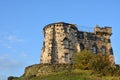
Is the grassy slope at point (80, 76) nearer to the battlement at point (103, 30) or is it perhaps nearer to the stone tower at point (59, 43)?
the stone tower at point (59, 43)

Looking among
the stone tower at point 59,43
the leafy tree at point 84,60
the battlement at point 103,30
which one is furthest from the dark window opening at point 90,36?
the leafy tree at point 84,60

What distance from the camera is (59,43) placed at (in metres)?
62.1

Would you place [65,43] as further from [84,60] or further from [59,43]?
[84,60]

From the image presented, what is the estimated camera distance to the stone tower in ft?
201

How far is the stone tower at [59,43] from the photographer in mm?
61281

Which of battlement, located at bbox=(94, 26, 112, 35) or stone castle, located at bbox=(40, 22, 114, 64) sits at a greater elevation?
battlement, located at bbox=(94, 26, 112, 35)

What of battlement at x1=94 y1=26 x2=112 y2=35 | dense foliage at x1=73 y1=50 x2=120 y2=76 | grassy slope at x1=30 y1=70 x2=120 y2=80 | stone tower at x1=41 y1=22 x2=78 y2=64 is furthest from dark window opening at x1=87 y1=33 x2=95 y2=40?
grassy slope at x1=30 y1=70 x2=120 y2=80

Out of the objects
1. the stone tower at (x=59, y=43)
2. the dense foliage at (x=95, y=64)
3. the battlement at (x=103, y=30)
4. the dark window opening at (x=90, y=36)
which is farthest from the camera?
the battlement at (x=103, y=30)

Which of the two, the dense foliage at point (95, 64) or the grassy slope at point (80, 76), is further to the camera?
the dense foliage at point (95, 64)

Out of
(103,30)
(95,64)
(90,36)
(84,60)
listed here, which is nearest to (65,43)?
(90,36)

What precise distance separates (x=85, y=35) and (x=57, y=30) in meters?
6.73

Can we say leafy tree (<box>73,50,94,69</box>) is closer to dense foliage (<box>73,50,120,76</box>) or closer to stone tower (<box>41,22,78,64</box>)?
dense foliage (<box>73,50,120,76</box>)

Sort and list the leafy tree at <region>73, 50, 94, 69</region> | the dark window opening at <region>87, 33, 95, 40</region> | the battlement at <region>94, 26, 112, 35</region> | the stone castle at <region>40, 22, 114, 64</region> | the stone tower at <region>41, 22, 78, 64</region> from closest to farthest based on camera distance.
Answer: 1. the leafy tree at <region>73, 50, 94, 69</region>
2. the stone tower at <region>41, 22, 78, 64</region>
3. the stone castle at <region>40, 22, 114, 64</region>
4. the dark window opening at <region>87, 33, 95, 40</region>
5. the battlement at <region>94, 26, 112, 35</region>

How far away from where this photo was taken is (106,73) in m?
44.9
